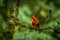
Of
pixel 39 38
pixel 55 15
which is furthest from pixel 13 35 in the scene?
pixel 55 15

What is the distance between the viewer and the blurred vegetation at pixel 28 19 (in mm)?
1737

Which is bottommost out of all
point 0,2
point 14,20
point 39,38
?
point 39,38

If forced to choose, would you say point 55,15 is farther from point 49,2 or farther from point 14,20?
point 14,20

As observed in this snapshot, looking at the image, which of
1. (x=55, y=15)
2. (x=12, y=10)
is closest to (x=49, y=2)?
Result: (x=55, y=15)

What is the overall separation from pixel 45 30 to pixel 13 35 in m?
0.27

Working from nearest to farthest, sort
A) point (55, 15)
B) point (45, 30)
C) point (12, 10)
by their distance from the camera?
1. point (45, 30)
2. point (12, 10)
3. point (55, 15)

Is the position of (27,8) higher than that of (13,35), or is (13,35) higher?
(27,8)

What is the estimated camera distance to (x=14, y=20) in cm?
183

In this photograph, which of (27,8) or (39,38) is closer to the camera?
(39,38)

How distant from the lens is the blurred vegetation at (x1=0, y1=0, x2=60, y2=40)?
174 centimetres

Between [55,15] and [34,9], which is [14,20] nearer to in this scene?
[34,9]

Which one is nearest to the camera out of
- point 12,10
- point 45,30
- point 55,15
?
point 45,30

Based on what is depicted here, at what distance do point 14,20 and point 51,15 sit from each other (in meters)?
0.40

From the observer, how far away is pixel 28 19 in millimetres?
1934
